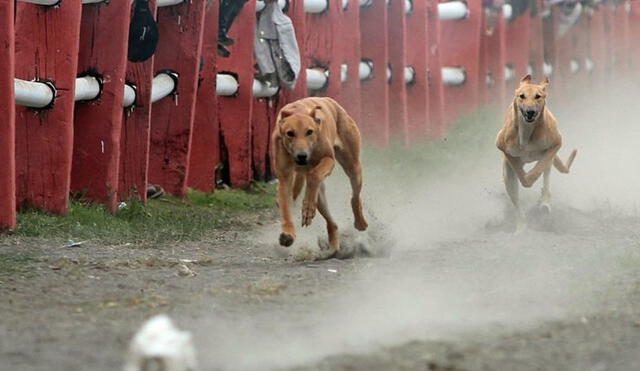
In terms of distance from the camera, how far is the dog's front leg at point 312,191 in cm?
940

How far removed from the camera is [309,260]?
9.54 m

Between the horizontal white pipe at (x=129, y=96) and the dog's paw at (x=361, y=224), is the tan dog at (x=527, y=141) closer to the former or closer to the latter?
the dog's paw at (x=361, y=224)

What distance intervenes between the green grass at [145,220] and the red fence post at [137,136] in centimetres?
21

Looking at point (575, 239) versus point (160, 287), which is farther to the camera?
point (575, 239)

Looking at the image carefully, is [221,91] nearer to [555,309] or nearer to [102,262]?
[102,262]

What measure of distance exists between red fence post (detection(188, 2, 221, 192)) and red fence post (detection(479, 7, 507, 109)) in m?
7.19

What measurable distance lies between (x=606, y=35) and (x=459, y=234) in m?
14.6

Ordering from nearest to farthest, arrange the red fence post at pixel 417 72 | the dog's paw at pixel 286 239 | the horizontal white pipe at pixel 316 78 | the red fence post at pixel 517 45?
the dog's paw at pixel 286 239
the horizontal white pipe at pixel 316 78
the red fence post at pixel 417 72
the red fence post at pixel 517 45

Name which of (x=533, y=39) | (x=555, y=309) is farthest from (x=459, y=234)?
(x=533, y=39)

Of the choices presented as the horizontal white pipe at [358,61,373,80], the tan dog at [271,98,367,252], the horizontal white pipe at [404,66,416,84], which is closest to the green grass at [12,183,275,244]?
the tan dog at [271,98,367,252]

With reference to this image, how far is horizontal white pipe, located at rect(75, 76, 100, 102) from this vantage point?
1069 centimetres

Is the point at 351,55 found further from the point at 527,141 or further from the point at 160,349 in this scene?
the point at 160,349

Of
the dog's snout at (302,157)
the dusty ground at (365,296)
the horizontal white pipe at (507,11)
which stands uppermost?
the horizontal white pipe at (507,11)

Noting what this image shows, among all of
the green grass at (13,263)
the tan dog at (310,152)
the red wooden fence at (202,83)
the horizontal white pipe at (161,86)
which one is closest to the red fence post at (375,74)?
the red wooden fence at (202,83)
